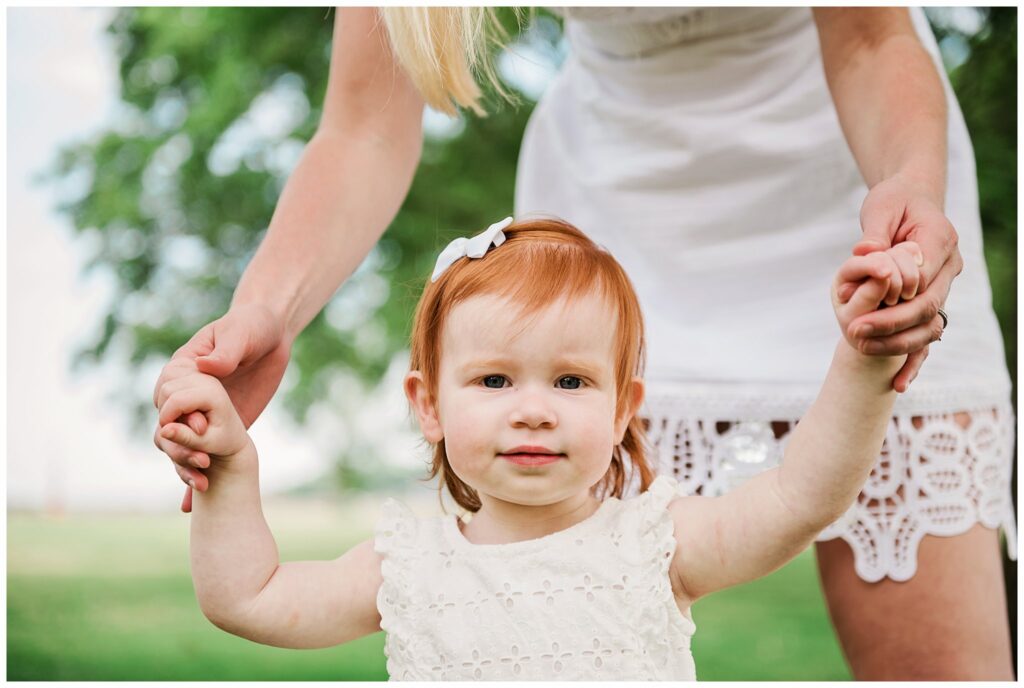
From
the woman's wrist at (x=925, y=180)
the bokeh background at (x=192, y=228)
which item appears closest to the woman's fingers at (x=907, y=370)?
the woman's wrist at (x=925, y=180)

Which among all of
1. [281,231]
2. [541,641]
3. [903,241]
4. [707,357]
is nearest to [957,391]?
[707,357]

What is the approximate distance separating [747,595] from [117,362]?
201 inches

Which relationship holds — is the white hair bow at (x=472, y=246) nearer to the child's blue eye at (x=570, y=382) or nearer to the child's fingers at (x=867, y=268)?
the child's blue eye at (x=570, y=382)

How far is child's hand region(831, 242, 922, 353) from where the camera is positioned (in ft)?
3.84

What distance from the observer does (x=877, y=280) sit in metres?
1.17

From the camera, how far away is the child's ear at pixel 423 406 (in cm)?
155

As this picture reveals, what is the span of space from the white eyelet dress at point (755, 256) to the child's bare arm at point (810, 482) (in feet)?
1.62

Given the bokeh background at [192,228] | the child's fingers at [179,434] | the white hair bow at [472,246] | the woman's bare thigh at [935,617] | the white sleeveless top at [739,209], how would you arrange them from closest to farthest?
the child's fingers at [179,434]
the white hair bow at [472,246]
the woman's bare thigh at [935,617]
the white sleeveless top at [739,209]
the bokeh background at [192,228]

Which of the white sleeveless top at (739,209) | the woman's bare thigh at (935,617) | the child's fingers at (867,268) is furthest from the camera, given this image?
the white sleeveless top at (739,209)

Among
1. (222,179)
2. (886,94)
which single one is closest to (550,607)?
(886,94)

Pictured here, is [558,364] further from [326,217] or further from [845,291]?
[326,217]

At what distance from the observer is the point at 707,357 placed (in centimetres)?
200

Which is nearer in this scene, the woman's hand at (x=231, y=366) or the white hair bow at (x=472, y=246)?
the woman's hand at (x=231, y=366)

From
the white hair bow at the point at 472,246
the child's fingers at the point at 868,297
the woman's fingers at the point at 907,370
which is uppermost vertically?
the white hair bow at the point at 472,246
